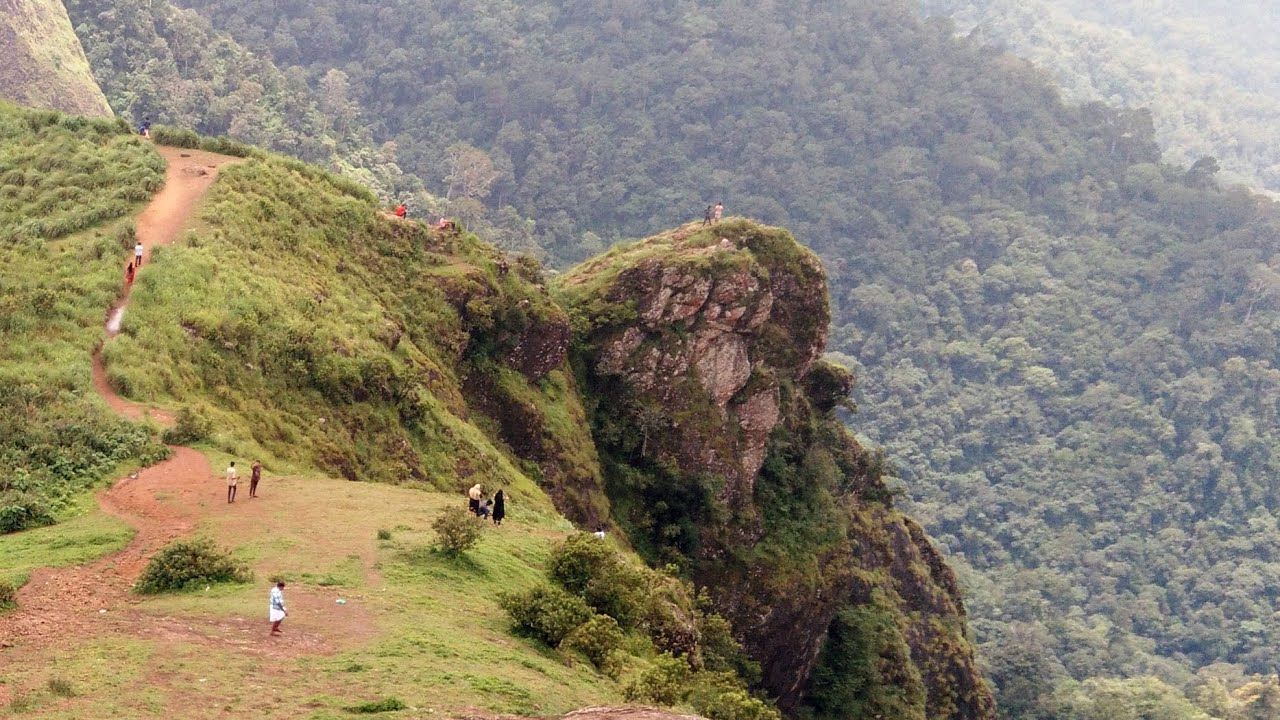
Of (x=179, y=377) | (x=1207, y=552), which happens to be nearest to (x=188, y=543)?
(x=179, y=377)

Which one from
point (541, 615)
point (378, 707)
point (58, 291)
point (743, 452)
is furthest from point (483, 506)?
point (743, 452)

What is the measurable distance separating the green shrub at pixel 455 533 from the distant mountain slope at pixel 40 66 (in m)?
62.4

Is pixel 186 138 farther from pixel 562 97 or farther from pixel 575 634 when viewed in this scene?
pixel 562 97

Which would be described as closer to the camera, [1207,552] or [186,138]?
[186,138]

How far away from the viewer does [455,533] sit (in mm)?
20406

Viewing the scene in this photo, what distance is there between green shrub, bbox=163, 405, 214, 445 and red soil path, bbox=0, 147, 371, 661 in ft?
0.97

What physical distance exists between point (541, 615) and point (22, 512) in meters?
8.48

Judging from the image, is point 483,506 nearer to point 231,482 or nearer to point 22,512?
point 231,482

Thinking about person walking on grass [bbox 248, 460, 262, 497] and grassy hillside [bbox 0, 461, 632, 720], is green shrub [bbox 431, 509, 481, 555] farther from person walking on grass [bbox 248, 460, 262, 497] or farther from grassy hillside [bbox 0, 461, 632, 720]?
person walking on grass [bbox 248, 460, 262, 497]

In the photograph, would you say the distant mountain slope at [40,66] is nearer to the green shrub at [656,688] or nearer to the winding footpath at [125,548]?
the winding footpath at [125,548]

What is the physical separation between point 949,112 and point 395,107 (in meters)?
59.8

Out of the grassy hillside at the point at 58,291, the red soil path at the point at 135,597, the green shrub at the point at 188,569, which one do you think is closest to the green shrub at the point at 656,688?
the red soil path at the point at 135,597

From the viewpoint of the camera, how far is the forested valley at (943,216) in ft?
310

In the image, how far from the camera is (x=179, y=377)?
25922 millimetres
